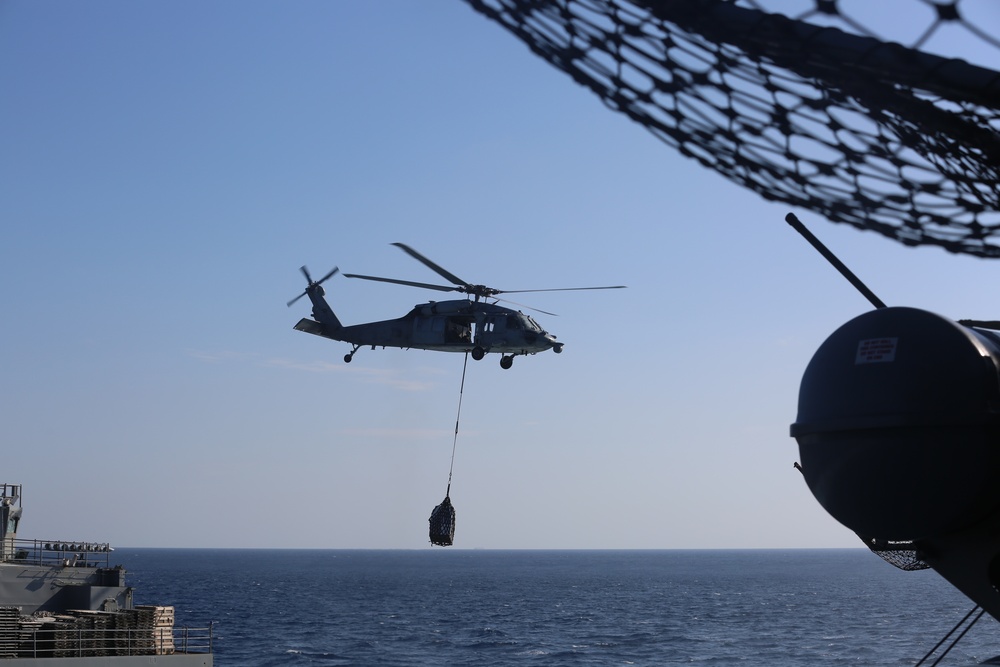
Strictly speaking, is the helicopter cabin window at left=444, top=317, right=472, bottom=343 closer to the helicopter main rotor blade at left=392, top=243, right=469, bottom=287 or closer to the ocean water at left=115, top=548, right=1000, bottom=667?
the helicopter main rotor blade at left=392, top=243, right=469, bottom=287

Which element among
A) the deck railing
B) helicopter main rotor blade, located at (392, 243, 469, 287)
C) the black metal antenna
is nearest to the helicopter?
helicopter main rotor blade, located at (392, 243, 469, 287)

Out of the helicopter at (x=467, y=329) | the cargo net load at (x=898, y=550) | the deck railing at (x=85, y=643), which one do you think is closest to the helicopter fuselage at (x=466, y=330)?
the helicopter at (x=467, y=329)

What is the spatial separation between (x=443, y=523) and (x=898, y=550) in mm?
16380

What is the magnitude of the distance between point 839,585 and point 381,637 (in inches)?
4174

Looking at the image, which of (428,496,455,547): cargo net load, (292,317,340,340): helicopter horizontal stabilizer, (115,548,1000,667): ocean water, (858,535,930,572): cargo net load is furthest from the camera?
(115,548,1000,667): ocean water

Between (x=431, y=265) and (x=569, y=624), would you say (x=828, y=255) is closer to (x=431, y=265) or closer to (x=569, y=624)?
(x=431, y=265)

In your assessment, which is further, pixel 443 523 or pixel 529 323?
pixel 529 323

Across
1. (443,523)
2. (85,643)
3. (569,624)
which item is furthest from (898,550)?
(569,624)

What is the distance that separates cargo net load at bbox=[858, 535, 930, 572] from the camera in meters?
10.4

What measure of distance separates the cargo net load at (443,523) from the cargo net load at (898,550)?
49.7ft

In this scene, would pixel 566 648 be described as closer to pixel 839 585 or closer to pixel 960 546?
pixel 960 546

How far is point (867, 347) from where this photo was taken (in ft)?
31.3

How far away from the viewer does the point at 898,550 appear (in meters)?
10.6

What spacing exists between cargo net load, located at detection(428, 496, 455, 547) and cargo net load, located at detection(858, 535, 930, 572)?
15152 mm
